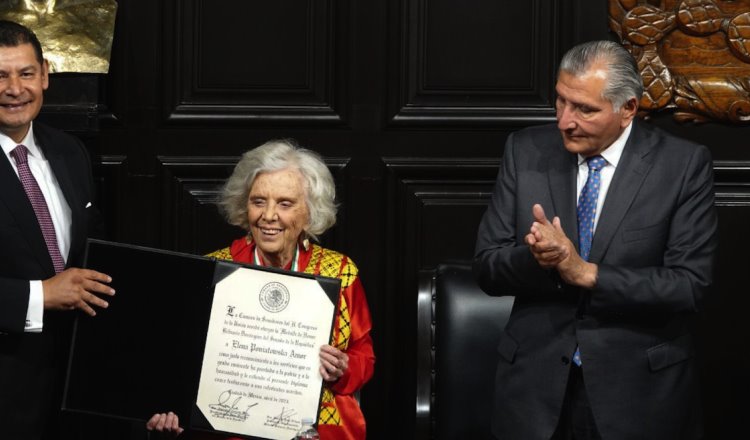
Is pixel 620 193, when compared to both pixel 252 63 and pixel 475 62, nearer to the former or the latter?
pixel 475 62

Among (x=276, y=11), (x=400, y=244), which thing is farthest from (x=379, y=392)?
(x=276, y=11)

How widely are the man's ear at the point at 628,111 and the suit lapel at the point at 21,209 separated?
1.64m

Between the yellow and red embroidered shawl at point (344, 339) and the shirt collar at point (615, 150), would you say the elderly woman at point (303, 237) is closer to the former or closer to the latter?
the yellow and red embroidered shawl at point (344, 339)

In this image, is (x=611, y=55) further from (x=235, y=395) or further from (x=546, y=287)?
(x=235, y=395)

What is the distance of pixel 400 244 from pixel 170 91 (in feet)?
3.30

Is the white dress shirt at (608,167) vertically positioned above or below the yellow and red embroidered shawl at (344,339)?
above

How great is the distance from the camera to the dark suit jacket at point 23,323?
3.38 meters

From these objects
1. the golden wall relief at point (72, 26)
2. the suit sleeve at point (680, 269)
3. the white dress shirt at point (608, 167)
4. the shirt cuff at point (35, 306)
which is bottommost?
the shirt cuff at point (35, 306)

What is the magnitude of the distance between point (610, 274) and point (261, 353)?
1002mm

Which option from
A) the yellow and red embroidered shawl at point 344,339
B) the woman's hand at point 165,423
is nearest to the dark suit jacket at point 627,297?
the yellow and red embroidered shawl at point 344,339

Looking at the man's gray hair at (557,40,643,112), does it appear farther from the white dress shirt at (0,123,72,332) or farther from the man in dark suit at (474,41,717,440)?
the white dress shirt at (0,123,72,332)

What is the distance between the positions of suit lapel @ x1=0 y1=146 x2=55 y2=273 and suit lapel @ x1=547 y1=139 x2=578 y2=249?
1.43 metres

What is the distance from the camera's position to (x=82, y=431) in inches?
156
